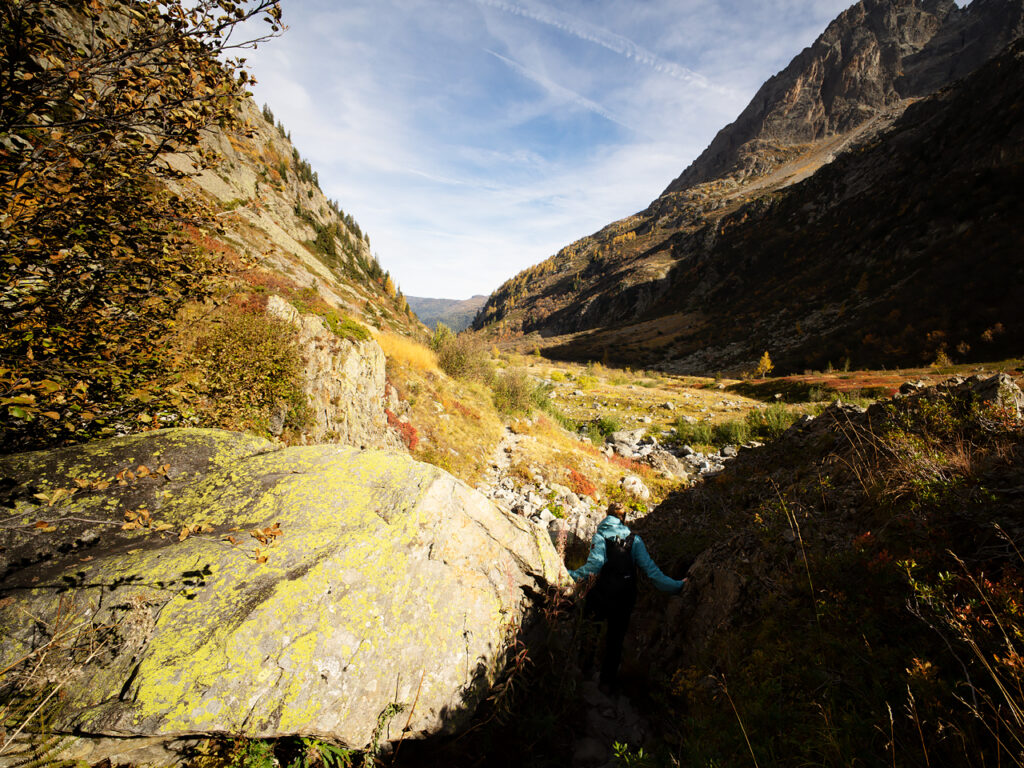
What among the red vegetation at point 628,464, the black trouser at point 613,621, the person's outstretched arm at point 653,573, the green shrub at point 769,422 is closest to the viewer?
the black trouser at point 613,621

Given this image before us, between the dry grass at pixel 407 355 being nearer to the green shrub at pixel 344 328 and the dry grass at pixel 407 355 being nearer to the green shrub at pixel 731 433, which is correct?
the green shrub at pixel 344 328

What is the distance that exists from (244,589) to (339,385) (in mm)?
5865

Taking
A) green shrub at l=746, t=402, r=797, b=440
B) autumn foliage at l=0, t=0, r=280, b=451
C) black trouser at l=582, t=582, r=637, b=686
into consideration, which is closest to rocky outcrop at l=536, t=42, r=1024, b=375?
green shrub at l=746, t=402, r=797, b=440

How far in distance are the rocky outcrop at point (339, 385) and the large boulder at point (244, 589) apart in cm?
364

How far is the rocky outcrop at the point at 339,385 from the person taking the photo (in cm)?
733

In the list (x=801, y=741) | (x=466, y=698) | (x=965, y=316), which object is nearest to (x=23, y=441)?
(x=466, y=698)

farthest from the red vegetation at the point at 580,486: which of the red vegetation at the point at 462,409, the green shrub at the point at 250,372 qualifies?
the green shrub at the point at 250,372

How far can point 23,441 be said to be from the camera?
298cm

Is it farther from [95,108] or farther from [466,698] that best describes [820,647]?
[95,108]

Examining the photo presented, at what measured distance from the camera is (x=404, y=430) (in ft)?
30.5

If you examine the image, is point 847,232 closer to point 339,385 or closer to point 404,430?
point 404,430

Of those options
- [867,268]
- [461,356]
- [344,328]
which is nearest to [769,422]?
[461,356]

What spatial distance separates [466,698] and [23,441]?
4.21m

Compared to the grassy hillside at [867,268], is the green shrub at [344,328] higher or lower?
lower
